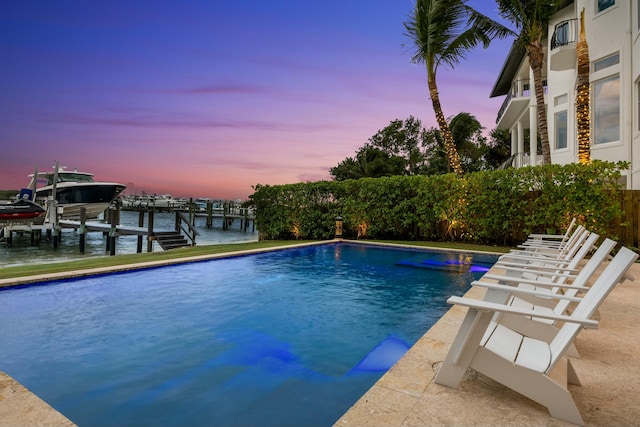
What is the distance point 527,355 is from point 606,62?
15.5 m

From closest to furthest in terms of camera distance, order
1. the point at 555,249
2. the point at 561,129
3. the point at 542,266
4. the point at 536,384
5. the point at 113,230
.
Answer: the point at 536,384 < the point at 542,266 < the point at 555,249 < the point at 561,129 < the point at 113,230

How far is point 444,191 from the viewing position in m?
14.2

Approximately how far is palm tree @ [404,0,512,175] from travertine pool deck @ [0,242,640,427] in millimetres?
12872

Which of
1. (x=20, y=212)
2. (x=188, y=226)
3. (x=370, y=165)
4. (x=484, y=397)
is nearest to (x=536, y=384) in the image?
(x=484, y=397)

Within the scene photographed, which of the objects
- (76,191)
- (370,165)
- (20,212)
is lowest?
(20,212)

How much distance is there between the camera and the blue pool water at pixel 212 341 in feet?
10.0

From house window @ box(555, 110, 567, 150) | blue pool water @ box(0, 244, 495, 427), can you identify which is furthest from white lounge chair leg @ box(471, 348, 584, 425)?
house window @ box(555, 110, 567, 150)

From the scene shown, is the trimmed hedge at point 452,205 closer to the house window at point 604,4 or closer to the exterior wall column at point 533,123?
the house window at point 604,4

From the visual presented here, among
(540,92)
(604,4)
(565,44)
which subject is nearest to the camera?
(604,4)

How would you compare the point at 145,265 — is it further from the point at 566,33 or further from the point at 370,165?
the point at 370,165

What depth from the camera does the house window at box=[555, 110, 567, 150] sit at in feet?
55.0

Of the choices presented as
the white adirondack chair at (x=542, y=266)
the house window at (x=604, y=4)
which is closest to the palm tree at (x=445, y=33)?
the house window at (x=604, y=4)

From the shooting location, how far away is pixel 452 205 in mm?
14031

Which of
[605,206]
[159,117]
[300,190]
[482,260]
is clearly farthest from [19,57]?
[605,206]
